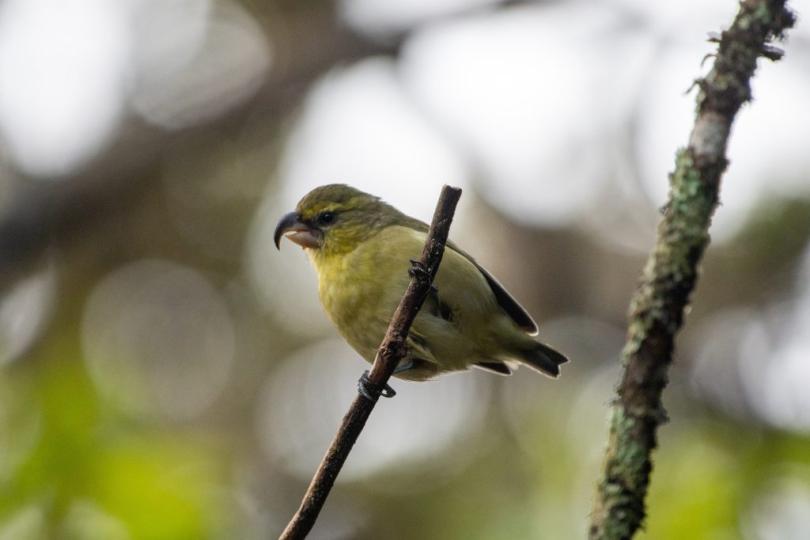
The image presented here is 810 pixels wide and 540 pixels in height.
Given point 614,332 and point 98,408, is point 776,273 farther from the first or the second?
point 98,408

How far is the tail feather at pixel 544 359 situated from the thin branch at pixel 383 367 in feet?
6.90

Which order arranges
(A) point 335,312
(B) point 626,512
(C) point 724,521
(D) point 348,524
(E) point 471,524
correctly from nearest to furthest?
(B) point 626,512
(C) point 724,521
(A) point 335,312
(E) point 471,524
(D) point 348,524

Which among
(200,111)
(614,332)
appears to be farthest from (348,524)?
(200,111)

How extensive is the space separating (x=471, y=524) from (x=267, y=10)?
4951 millimetres

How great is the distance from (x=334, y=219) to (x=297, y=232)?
0.65ft

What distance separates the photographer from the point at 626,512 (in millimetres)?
2115

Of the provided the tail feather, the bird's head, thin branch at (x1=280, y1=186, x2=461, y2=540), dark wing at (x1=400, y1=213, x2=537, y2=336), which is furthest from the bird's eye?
thin branch at (x1=280, y1=186, x2=461, y2=540)

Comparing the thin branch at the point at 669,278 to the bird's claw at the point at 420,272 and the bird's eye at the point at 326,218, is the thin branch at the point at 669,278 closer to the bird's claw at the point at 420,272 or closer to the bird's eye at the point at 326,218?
the bird's claw at the point at 420,272

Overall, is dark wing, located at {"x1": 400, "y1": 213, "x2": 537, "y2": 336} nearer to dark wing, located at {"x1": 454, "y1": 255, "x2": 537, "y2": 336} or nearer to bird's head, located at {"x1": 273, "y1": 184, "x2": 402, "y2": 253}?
dark wing, located at {"x1": 454, "y1": 255, "x2": 537, "y2": 336}

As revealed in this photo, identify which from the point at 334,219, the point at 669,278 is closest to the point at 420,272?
the point at 669,278

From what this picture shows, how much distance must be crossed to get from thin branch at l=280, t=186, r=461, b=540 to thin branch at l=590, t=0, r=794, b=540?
684 millimetres

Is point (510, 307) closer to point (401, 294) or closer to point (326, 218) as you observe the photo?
point (401, 294)

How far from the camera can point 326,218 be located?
16.4ft

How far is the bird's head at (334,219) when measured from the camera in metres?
4.84
